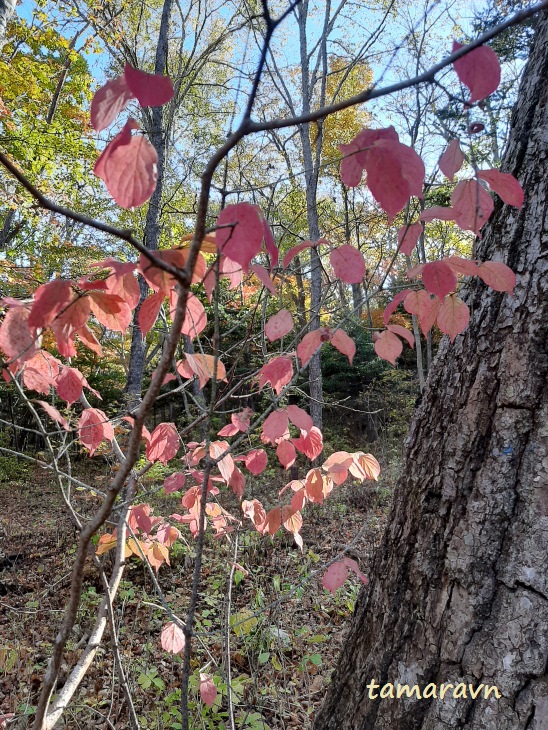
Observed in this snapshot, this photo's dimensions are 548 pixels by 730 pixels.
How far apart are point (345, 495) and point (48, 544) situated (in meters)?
3.51

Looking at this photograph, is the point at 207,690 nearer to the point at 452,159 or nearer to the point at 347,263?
the point at 347,263

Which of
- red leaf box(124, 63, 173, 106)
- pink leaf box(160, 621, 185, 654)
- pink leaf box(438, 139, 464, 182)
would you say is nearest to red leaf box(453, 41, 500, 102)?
pink leaf box(438, 139, 464, 182)

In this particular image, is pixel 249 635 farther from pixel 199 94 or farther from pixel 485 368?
pixel 199 94

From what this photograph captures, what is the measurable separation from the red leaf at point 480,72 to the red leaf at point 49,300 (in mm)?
564

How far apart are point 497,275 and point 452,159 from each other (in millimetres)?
218

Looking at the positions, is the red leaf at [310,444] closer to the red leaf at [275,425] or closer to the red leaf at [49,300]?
the red leaf at [275,425]

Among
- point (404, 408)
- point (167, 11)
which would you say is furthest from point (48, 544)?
point (167, 11)

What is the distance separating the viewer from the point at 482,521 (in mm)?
811

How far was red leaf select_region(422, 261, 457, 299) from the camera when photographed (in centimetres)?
75

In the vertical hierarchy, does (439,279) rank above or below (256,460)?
above

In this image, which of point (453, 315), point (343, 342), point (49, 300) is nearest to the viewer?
point (49, 300)

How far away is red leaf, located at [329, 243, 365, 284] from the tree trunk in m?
0.33

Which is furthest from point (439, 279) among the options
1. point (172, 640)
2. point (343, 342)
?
point (172, 640)

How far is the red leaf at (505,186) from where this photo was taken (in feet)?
2.21
